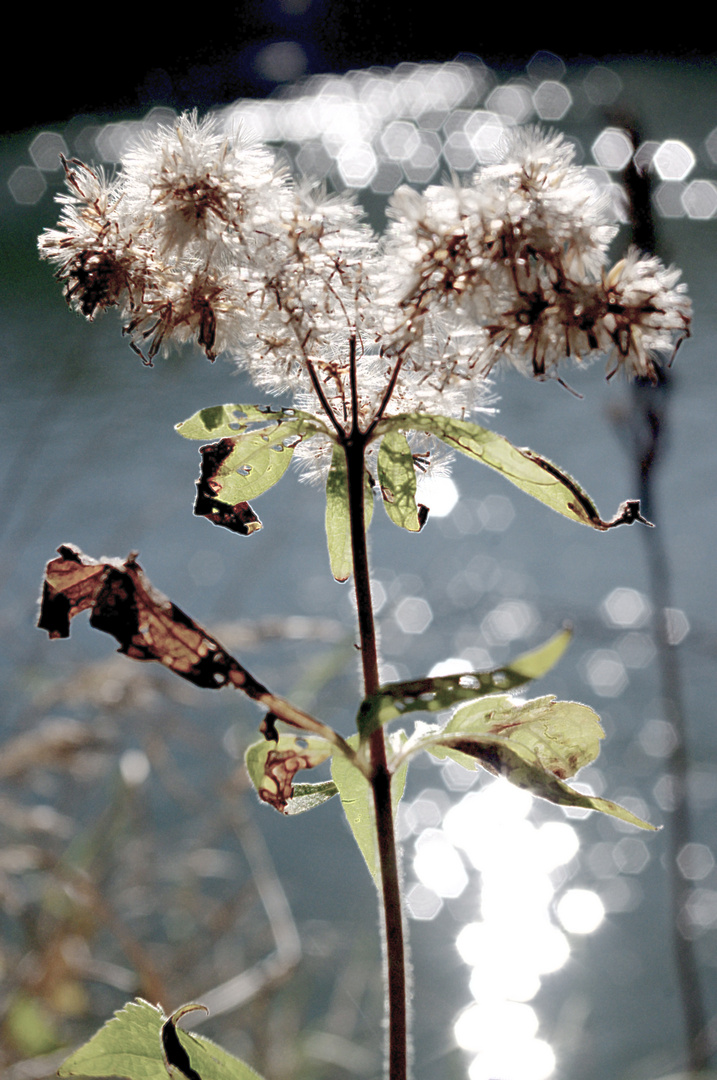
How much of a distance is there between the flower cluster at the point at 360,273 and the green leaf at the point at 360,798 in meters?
0.12

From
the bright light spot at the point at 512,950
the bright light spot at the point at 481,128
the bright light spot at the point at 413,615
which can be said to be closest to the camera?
the bright light spot at the point at 512,950

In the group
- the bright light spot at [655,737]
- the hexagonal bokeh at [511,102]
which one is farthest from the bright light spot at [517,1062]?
the hexagonal bokeh at [511,102]

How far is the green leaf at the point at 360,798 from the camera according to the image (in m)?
0.28

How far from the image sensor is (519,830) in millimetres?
1563

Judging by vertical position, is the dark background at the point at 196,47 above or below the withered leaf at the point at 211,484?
above

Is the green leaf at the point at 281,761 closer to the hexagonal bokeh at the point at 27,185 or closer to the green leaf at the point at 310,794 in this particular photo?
the green leaf at the point at 310,794

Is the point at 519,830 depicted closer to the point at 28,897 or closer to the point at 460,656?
the point at 460,656

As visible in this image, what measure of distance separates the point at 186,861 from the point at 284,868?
1.07 ft

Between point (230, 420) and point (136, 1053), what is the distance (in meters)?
0.21

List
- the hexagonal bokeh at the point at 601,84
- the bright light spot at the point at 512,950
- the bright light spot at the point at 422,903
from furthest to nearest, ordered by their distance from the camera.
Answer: the hexagonal bokeh at the point at 601,84
the bright light spot at the point at 422,903
the bright light spot at the point at 512,950

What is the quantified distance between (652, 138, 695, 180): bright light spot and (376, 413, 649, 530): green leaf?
2.62 metres

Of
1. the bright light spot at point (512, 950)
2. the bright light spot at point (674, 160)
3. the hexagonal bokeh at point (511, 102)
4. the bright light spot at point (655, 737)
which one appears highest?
the hexagonal bokeh at point (511, 102)

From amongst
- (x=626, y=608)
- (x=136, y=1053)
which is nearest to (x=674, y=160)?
(x=626, y=608)

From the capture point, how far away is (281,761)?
0.27 metres
